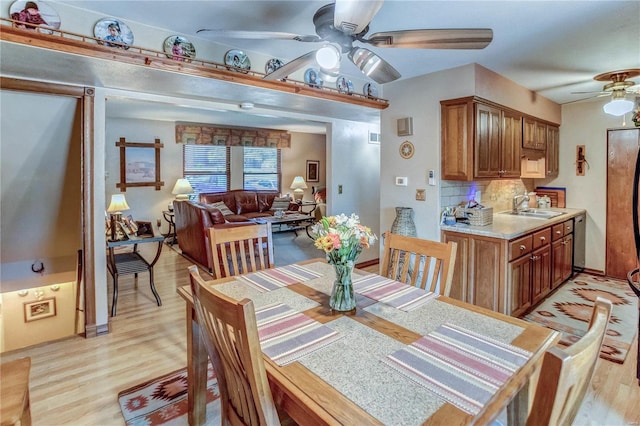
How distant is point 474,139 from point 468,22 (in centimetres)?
119

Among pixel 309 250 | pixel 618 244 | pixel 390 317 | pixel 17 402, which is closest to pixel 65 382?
pixel 17 402

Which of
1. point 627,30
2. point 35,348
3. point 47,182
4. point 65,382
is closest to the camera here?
point 65,382

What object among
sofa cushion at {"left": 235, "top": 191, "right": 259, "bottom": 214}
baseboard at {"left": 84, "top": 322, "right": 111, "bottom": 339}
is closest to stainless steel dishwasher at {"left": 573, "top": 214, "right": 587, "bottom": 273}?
baseboard at {"left": 84, "top": 322, "right": 111, "bottom": 339}

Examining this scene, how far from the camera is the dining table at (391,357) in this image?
911mm

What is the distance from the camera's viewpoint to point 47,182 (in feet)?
10.9

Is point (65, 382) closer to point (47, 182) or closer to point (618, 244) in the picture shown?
point (47, 182)

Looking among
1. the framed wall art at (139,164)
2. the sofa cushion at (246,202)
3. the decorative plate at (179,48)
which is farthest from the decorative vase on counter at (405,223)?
the framed wall art at (139,164)

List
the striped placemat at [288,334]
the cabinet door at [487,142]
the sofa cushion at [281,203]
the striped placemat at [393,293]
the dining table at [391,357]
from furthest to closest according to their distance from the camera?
the sofa cushion at [281,203] → the cabinet door at [487,142] → the striped placemat at [393,293] → the striped placemat at [288,334] → the dining table at [391,357]

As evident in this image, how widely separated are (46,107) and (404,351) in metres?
3.34

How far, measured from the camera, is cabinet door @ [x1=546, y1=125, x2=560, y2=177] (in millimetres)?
4652

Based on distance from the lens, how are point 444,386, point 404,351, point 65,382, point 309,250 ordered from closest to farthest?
point 444,386, point 404,351, point 65,382, point 309,250

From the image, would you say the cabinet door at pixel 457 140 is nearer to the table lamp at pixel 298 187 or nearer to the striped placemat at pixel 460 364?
the striped placemat at pixel 460 364

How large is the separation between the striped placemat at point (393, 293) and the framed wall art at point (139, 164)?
20.3ft

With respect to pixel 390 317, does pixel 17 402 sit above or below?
below
